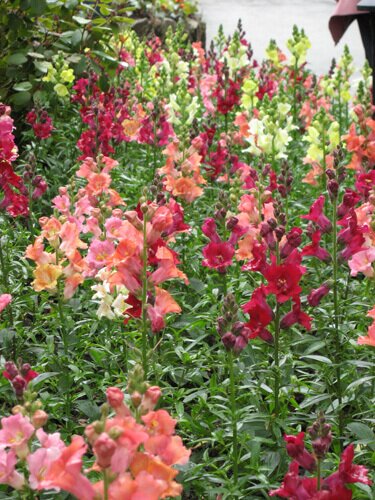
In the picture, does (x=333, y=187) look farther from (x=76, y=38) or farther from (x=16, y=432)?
(x=76, y=38)

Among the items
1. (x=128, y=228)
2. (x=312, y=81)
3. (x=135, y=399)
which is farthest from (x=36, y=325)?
(x=312, y=81)

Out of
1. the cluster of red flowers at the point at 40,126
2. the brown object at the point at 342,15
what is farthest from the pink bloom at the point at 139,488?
the brown object at the point at 342,15

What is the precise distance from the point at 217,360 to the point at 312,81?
5.13m

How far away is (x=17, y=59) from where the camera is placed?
6305 millimetres

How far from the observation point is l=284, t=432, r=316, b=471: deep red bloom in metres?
2.04

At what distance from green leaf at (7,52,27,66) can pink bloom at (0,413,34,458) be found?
468cm

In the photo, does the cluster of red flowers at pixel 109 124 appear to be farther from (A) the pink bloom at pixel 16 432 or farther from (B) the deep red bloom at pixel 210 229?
(A) the pink bloom at pixel 16 432

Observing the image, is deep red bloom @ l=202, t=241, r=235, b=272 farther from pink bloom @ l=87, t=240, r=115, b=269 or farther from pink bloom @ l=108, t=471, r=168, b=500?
pink bloom @ l=108, t=471, r=168, b=500

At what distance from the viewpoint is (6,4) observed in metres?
6.54

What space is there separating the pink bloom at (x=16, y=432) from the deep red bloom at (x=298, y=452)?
603mm

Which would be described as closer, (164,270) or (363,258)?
(164,270)

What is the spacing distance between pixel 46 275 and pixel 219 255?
2.27 feet

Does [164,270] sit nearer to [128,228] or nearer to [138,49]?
[128,228]

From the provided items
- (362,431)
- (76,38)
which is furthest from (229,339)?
(76,38)
